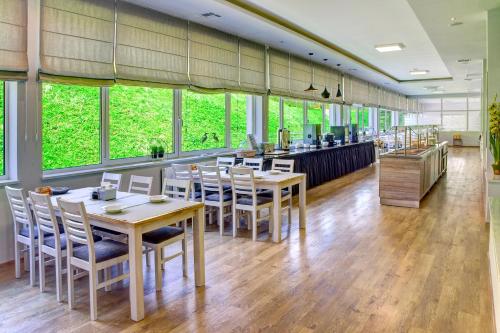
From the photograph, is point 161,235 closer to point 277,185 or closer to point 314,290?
point 314,290

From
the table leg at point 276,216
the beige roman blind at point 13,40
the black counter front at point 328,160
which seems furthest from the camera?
the black counter front at point 328,160

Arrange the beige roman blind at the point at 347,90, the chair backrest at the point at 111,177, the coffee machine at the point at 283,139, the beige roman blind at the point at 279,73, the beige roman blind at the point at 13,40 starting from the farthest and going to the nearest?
the beige roman blind at the point at 347,90 → the coffee machine at the point at 283,139 → the beige roman blind at the point at 279,73 → the chair backrest at the point at 111,177 → the beige roman blind at the point at 13,40

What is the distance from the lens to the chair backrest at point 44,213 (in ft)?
9.64

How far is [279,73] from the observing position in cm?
803

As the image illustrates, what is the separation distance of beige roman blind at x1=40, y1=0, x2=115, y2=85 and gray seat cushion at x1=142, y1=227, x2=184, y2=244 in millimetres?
2006

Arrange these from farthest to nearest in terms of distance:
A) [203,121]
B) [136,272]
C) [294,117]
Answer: [294,117], [203,121], [136,272]

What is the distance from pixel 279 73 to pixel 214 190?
3.80 metres

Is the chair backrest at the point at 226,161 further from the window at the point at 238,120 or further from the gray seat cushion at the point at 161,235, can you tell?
the gray seat cushion at the point at 161,235

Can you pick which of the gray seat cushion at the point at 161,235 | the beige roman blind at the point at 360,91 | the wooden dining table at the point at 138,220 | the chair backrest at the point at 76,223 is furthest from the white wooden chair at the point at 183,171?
the beige roman blind at the point at 360,91

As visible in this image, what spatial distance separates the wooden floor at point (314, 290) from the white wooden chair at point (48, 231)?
0.60ft

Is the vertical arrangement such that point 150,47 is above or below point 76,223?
above

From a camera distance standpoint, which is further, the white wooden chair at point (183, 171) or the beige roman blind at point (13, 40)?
the white wooden chair at point (183, 171)

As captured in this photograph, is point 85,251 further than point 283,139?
No

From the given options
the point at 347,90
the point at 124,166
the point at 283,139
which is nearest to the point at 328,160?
the point at 283,139
